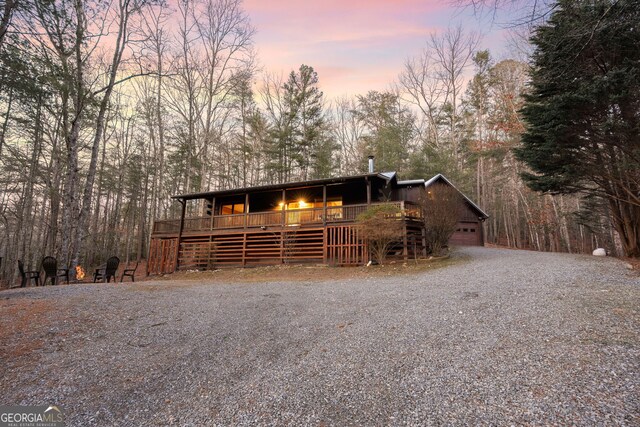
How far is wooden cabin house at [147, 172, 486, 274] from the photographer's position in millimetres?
13016

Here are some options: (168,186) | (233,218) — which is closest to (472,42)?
(233,218)

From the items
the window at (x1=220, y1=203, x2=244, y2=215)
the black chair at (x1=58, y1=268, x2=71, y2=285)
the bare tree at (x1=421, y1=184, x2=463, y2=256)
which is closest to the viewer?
the black chair at (x1=58, y1=268, x2=71, y2=285)

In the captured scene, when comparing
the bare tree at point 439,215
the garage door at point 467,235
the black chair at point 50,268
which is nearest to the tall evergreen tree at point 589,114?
the bare tree at point 439,215

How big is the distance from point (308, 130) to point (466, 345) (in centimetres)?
2269

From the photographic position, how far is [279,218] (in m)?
14.8

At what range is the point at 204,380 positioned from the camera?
3072 millimetres

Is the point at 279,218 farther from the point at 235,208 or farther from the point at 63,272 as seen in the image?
the point at 63,272

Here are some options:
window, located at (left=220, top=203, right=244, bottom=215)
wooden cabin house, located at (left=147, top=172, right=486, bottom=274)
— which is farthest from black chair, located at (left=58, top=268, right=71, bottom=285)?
window, located at (left=220, top=203, right=244, bottom=215)

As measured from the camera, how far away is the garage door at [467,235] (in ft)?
71.0

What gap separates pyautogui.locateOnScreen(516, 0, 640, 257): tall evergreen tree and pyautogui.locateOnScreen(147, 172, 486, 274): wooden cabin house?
5102 mm

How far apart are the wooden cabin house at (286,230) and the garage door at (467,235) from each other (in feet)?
19.4
